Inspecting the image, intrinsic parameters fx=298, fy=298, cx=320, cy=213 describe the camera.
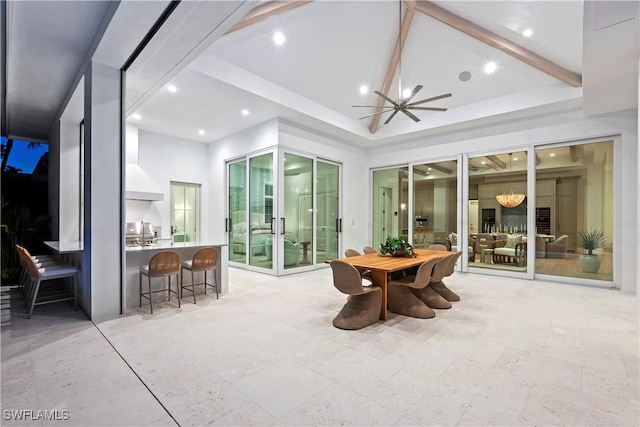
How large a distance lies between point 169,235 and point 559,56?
28.7ft

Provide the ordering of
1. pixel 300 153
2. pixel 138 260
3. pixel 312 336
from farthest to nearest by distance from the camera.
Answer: pixel 300 153
pixel 138 260
pixel 312 336

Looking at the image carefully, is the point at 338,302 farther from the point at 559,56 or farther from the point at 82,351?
the point at 559,56

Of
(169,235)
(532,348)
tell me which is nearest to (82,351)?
(532,348)

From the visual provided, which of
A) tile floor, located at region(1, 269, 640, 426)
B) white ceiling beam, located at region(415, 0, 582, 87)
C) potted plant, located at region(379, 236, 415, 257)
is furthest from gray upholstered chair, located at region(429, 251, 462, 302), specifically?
white ceiling beam, located at region(415, 0, 582, 87)

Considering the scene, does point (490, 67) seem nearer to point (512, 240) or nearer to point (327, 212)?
point (512, 240)

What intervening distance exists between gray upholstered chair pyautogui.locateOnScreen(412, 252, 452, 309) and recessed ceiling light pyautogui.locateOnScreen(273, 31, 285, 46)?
4238 millimetres

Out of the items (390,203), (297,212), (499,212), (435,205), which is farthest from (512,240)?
(297,212)

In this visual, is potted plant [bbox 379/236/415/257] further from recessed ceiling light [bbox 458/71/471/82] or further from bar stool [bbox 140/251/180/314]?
recessed ceiling light [bbox 458/71/471/82]

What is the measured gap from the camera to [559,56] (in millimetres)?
4945

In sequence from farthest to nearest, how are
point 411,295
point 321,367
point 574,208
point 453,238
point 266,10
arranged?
1. point 453,238
2. point 574,208
3. point 266,10
4. point 411,295
5. point 321,367

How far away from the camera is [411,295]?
3.95 metres

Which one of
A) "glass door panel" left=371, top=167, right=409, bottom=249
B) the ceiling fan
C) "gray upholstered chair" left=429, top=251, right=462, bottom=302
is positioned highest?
the ceiling fan

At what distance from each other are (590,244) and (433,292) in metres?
3.75

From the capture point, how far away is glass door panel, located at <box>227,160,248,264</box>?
7367mm
